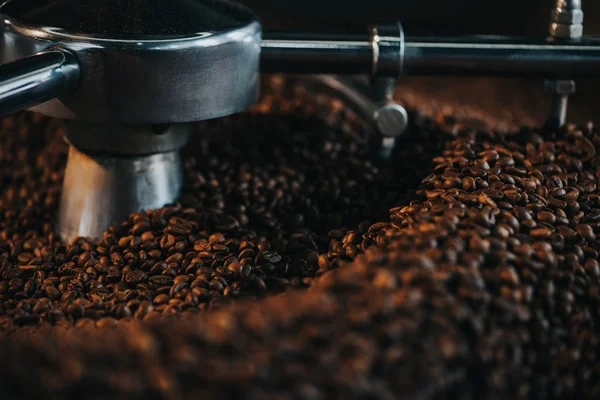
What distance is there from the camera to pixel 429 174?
1.24 meters

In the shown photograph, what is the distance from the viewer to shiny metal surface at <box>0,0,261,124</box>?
107 cm

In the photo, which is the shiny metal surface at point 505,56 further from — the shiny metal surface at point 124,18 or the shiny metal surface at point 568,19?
the shiny metal surface at point 124,18

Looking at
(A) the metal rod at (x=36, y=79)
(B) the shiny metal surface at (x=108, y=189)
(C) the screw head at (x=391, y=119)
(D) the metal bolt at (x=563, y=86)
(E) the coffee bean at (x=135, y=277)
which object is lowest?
(E) the coffee bean at (x=135, y=277)

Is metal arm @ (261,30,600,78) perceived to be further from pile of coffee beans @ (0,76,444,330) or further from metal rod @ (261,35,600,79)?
pile of coffee beans @ (0,76,444,330)

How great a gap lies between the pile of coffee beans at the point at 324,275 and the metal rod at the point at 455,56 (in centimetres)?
12

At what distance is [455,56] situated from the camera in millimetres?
1298

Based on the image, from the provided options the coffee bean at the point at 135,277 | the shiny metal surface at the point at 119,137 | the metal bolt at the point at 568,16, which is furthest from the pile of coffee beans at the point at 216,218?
the metal bolt at the point at 568,16

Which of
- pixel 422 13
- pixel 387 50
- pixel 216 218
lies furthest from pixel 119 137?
pixel 422 13

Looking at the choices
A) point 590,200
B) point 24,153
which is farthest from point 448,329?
point 24,153

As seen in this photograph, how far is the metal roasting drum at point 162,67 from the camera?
1.07 m

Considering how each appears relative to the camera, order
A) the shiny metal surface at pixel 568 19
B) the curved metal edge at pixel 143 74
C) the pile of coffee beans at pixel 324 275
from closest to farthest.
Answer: the pile of coffee beans at pixel 324 275 → the curved metal edge at pixel 143 74 → the shiny metal surface at pixel 568 19

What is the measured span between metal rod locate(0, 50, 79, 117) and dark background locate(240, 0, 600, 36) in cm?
81

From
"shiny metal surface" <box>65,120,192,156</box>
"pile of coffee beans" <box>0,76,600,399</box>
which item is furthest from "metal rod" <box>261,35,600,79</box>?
"shiny metal surface" <box>65,120,192,156</box>

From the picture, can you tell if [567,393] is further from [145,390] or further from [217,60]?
[217,60]
